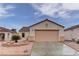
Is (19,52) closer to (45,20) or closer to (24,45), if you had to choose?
(24,45)

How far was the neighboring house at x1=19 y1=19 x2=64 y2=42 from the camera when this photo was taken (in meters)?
2.24

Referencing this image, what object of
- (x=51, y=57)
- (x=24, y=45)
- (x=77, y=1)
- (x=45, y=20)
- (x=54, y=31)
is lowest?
(x=51, y=57)

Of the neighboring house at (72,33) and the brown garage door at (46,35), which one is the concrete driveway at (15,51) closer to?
the brown garage door at (46,35)

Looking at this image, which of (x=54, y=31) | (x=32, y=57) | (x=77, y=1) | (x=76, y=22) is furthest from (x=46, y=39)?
(x=77, y=1)

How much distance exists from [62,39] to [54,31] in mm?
153

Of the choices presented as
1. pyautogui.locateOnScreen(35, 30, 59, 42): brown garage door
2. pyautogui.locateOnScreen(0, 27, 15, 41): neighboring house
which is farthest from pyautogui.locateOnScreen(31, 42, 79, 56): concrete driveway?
pyautogui.locateOnScreen(0, 27, 15, 41): neighboring house

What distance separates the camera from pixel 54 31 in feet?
7.44

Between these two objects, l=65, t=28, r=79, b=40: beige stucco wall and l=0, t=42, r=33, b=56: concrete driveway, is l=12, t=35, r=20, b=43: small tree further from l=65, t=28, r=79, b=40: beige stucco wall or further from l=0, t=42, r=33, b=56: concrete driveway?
l=65, t=28, r=79, b=40: beige stucco wall

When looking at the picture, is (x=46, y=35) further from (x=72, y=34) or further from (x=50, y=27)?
(x=72, y=34)

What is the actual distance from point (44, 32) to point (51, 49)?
0.25 meters

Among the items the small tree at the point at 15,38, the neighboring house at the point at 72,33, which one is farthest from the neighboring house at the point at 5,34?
the neighboring house at the point at 72,33

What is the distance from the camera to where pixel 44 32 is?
2270 millimetres

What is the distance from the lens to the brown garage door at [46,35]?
7.43 feet

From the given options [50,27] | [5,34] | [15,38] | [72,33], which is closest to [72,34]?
[72,33]
